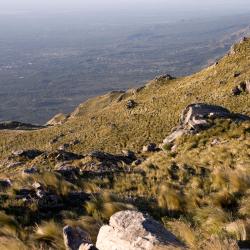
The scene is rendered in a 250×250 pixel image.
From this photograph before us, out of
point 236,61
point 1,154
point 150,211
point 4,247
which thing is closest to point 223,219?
point 150,211

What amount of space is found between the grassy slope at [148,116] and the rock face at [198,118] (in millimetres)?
9729

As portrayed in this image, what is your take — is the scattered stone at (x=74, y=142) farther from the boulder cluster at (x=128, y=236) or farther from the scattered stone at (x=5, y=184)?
the boulder cluster at (x=128, y=236)

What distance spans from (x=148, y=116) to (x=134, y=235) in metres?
41.0

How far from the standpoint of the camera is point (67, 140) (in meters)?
47.8

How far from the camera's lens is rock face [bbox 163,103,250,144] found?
26672mm

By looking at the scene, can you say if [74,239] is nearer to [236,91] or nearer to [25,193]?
[25,193]

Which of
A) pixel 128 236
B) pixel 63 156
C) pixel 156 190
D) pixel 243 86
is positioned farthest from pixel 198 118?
pixel 128 236

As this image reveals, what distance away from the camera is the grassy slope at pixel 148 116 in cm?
4247

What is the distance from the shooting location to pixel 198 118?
27.6 m

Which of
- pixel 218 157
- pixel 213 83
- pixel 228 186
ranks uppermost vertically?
pixel 228 186

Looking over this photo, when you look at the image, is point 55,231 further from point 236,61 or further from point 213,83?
point 236,61

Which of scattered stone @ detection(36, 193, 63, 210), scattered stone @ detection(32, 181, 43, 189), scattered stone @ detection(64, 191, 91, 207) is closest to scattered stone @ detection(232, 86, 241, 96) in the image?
scattered stone @ detection(32, 181, 43, 189)

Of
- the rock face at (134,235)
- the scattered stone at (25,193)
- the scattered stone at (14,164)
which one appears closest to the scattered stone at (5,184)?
the scattered stone at (25,193)

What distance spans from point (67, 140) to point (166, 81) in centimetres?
2450
